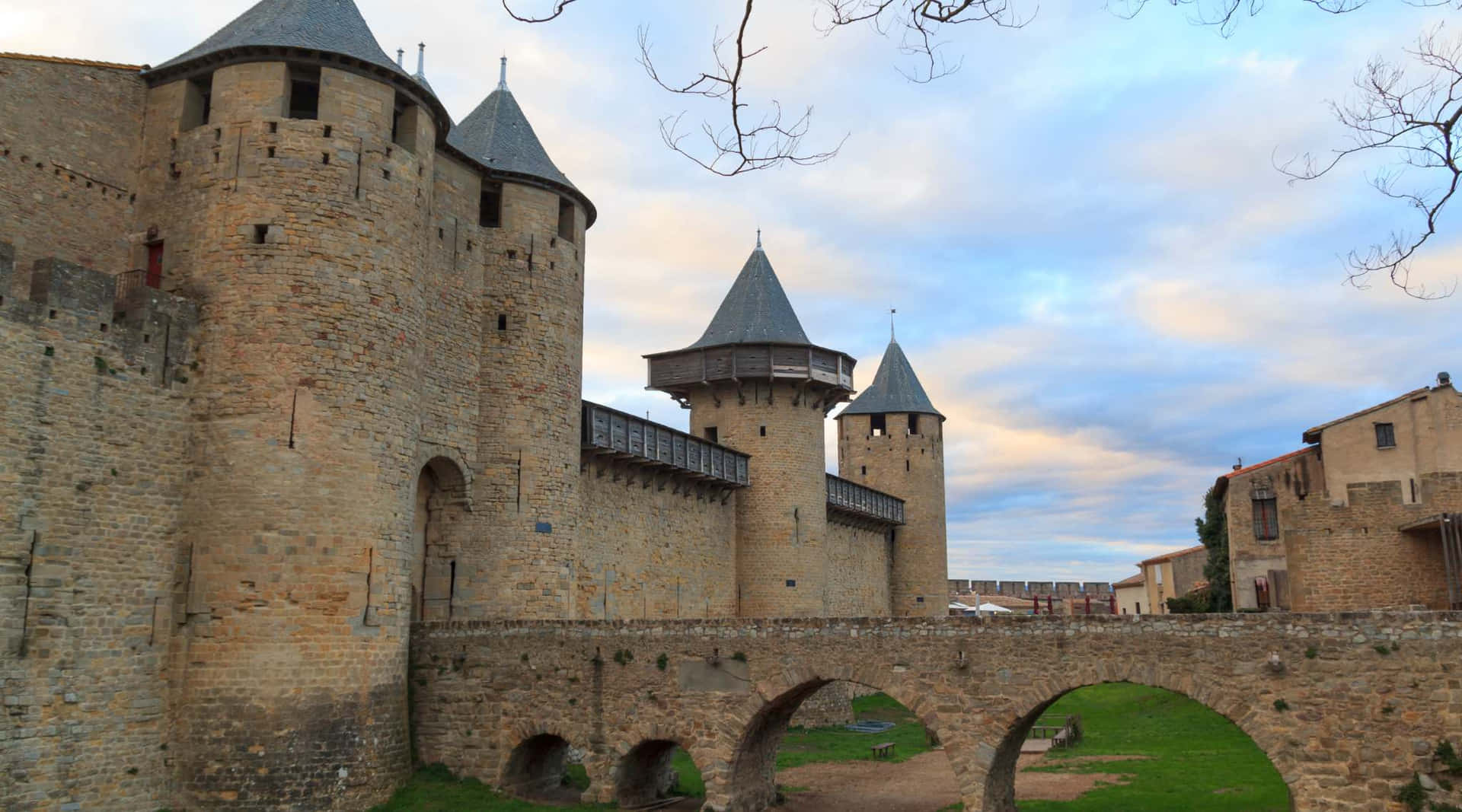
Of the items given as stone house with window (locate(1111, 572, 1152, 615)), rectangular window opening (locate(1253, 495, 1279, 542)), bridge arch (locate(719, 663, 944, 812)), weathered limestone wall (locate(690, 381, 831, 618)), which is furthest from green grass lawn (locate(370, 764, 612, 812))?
stone house with window (locate(1111, 572, 1152, 615))

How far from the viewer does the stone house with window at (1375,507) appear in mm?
27312

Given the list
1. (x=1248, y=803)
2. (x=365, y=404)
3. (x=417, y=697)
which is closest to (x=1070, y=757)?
(x=1248, y=803)

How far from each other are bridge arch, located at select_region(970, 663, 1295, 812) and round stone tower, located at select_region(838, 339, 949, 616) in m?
27.6

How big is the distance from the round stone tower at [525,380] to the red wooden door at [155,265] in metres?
6.11

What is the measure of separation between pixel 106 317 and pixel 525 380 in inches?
335

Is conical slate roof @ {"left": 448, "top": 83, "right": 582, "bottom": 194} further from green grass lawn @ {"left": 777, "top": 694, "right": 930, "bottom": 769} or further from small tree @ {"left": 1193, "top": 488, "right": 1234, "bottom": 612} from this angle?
small tree @ {"left": 1193, "top": 488, "right": 1234, "bottom": 612}

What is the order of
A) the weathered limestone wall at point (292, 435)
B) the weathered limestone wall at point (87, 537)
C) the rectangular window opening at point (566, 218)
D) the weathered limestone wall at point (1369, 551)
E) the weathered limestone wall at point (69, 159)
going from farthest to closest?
the weathered limestone wall at point (1369, 551)
the rectangular window opening at point (566, 218)
the weathered limestone wall at point (69, 159)
the weathered limestone wall at point (292, 435)
the weathered limestone wall at point (87, 537)

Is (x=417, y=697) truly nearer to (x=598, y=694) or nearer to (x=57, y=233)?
(x=598, y=694)

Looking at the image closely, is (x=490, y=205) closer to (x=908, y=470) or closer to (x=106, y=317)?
(x=106, y=317)

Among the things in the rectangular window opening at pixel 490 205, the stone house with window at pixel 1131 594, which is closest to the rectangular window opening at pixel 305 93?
the rectangular window opening at pixel 490 205

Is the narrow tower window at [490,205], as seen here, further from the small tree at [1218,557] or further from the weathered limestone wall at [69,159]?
the small tree at [1218,557]

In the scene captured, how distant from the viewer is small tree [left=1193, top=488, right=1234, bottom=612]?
3259cm

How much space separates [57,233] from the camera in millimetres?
18188

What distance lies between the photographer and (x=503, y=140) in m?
25.0
